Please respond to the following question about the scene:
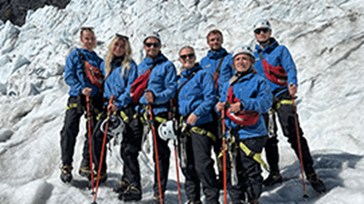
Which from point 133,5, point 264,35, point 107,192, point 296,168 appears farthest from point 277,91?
point 133,5

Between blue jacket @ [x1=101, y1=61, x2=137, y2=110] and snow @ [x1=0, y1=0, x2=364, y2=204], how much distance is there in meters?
0.71

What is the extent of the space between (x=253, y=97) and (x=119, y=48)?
206cm

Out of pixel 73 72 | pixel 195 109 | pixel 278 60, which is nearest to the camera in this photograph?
pixel 195 109

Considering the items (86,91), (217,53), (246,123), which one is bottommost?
(246,123)

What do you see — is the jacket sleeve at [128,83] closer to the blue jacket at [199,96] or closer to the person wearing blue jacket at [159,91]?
the person wearing blue jacket at [159,91]

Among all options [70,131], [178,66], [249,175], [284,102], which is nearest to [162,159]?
[249,175]

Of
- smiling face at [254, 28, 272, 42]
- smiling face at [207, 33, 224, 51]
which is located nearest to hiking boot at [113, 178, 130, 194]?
smiling face at [207, 33, 224, 51]

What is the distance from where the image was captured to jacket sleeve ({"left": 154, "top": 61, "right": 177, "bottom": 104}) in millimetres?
3361

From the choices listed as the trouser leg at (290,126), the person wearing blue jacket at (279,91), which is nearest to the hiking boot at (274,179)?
the person wearing blue jacket at (279,91)

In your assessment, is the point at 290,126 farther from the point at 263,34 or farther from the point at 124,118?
the point at 124,118

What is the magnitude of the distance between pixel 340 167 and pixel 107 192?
3560mm

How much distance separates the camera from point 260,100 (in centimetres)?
285

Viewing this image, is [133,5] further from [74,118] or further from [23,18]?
[23,18]

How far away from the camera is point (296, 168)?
13.9 ft
